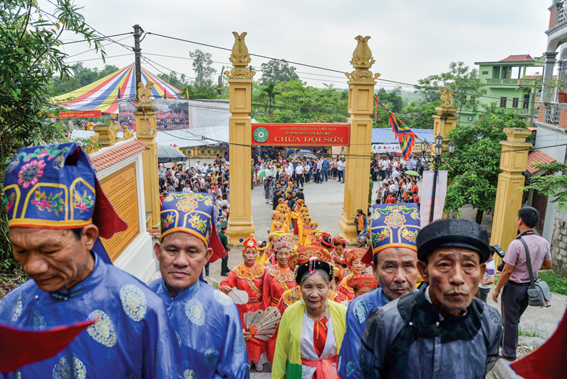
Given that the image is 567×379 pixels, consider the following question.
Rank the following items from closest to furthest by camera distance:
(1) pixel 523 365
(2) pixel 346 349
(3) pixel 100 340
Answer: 1. (1) pixel 523 365
2. (3) pixel 100 340
3. (2) pixel 346 349

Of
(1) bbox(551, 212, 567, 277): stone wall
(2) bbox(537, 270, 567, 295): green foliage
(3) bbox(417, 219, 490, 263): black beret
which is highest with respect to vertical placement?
(3) bbox(417, 219, 490, 263): black beret

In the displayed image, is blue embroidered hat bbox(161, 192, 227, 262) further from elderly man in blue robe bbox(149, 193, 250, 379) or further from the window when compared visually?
the window

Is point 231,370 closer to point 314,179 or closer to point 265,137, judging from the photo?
point 265,137

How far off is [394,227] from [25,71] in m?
4.31

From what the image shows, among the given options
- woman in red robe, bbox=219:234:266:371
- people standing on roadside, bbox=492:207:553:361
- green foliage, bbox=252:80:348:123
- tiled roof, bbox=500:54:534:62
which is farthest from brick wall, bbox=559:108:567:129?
tiled roof, bbox=500:54:534:62

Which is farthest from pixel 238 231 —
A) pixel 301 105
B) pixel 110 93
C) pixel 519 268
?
pixel 301 105

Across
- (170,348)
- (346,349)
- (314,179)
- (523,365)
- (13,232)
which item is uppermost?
(13,232)

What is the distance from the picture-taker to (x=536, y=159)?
500 inches

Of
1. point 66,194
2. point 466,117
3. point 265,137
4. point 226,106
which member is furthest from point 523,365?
point 466,117

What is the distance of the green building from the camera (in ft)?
123

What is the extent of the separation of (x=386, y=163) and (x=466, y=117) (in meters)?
19.0

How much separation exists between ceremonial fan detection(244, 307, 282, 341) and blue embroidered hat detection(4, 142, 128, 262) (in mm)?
2968

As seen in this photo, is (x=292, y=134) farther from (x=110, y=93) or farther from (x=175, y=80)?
(x=175, y=80)

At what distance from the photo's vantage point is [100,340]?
73.7 inches
